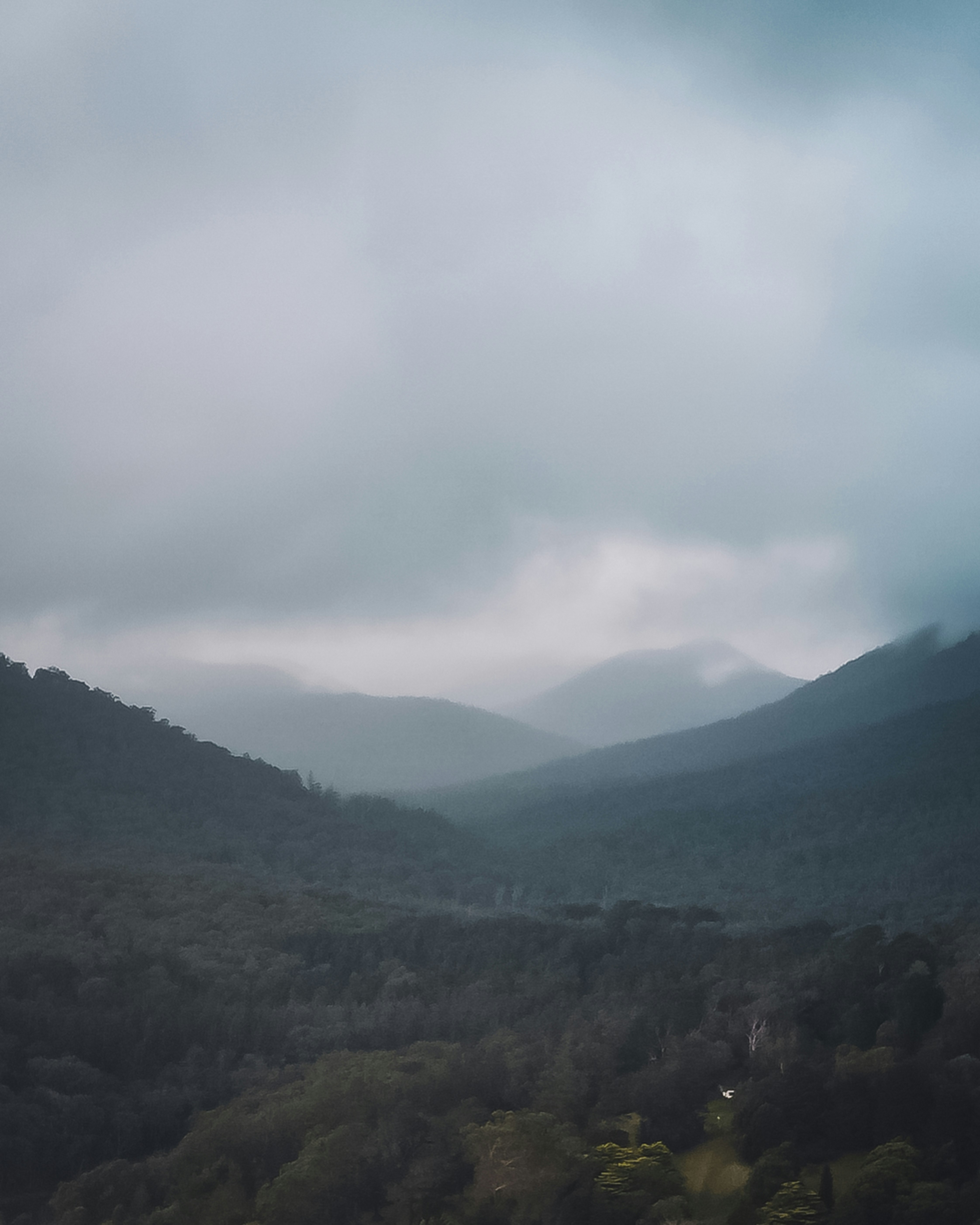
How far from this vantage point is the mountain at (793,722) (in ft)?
536

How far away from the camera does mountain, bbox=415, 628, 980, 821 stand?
164 metres

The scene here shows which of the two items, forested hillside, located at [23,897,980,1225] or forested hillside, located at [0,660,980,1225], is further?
forested hillside, located at [0,660,980,1225]

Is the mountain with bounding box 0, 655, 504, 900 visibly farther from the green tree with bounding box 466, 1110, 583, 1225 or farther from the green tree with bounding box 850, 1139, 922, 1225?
the green tree with bounding box 850, 1139, 922, 1225

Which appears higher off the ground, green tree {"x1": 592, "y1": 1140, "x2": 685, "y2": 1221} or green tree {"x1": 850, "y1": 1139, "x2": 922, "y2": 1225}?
green tree {"x1": 850, "y1": 1139, "x2": 922, "y2": 1225}

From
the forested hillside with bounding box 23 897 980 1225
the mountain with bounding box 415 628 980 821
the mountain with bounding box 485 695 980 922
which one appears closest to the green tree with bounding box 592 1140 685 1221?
the forested hillside with bounding box 23 897 980 1225

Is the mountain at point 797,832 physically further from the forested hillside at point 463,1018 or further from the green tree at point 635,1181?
the green tree at point 635,1181

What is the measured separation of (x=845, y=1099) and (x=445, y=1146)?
13.1 meters

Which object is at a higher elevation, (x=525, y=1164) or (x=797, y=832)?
(x=797, y=832)

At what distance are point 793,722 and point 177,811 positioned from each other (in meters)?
102

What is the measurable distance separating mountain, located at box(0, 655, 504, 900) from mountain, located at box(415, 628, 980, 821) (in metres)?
40.8

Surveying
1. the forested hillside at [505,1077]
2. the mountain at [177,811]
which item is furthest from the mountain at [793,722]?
the forested hillside at [505,1077]

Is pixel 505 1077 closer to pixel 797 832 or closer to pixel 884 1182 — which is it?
pixel 884 1182

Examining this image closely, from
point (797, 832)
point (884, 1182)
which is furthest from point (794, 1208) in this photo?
point (797, 832)

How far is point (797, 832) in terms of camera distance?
115 m
